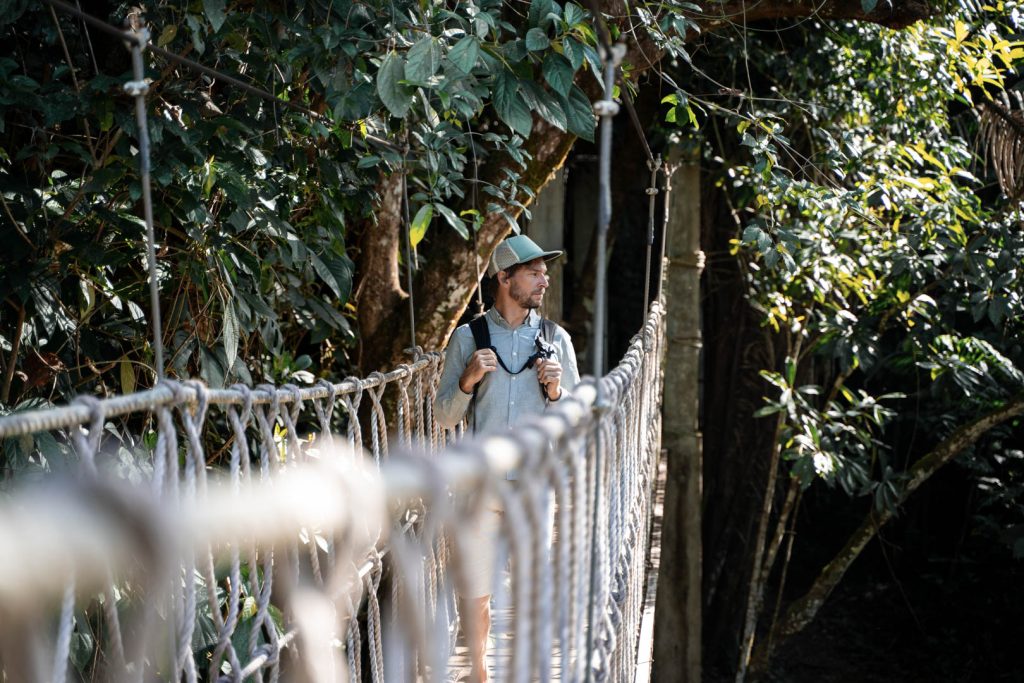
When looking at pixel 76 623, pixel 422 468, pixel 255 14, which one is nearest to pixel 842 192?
pixel 255 14

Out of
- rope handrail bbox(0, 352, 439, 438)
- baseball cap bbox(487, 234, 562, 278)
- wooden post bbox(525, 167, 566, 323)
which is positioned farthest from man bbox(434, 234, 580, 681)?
wooden post bbox(525, 167, 566, 323)

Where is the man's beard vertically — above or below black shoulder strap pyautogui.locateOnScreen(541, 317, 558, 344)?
above

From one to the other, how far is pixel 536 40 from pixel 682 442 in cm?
267

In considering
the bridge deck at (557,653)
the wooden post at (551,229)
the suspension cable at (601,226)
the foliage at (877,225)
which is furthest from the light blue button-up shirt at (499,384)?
the wooden post at (551,229)

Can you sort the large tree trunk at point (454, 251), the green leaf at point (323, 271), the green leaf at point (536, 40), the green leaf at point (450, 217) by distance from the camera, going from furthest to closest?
the large tree trunk at point (454, 251) → the green leaf at point (323, 271) → the green leaf at point (450, 217) → the green leaf at point (536, 40)

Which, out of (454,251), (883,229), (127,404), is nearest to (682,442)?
(883,229)

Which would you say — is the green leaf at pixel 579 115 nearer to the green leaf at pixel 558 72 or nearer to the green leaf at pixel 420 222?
the green leaf at pixel 558 72

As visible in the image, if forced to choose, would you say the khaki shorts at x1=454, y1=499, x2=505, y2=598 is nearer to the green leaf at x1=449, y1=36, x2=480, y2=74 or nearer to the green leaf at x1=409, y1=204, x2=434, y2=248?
the green leaf at x1=409, y1=204, x2=434, y2=248

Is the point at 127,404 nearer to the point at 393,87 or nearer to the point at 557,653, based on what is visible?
the point at 393,87

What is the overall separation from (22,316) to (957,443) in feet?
10.5

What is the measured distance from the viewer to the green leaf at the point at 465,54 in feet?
5.03

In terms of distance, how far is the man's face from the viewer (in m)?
2.03

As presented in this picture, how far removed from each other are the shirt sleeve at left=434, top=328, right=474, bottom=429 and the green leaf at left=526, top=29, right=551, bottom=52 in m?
0.61

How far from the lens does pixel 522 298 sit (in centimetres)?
204
